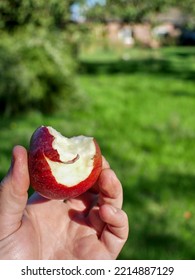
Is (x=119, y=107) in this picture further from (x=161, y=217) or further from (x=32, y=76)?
(x=161, y=217)

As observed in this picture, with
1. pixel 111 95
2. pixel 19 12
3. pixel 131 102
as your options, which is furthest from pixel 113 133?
pixel 19 12

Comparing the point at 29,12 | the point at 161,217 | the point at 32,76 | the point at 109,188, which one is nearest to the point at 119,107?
the point at 32,76

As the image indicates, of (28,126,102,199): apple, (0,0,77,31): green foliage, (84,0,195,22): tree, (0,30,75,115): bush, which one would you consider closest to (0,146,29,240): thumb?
(28,126,102,199): apple

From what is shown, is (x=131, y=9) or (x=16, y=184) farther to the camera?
(x=131, y=9)

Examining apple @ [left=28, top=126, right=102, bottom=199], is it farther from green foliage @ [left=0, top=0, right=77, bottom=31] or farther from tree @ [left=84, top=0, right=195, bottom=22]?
tree @ [left=84, top=0, right=195, bottom=22]

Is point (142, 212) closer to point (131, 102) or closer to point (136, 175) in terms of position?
point (136, 175)

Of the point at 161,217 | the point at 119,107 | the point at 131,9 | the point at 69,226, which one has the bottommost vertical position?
the point at 119,107

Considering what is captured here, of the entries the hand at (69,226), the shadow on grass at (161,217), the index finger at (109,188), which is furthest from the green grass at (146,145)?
the index finger at (109,188)
